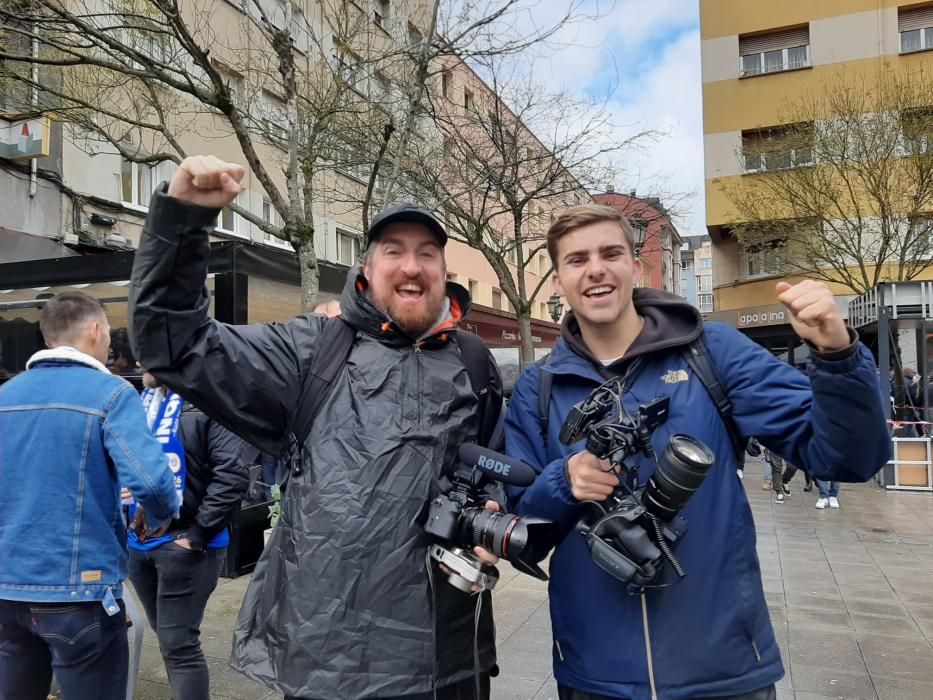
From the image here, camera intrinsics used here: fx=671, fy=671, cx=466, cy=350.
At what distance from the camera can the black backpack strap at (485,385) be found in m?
2.18

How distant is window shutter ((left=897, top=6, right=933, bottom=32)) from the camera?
64.6ft

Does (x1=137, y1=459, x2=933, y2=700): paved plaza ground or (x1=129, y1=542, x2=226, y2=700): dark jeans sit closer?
(x1=129, y1=542, x2=226, y2=700): dark jeans

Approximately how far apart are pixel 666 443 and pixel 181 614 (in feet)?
Result: 8.17

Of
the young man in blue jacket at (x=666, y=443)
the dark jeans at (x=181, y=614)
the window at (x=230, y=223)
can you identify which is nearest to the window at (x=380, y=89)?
the window at (x=230, y=223)

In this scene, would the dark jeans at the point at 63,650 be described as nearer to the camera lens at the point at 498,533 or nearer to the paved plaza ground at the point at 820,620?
the paved plaza ground at the point at 820,620

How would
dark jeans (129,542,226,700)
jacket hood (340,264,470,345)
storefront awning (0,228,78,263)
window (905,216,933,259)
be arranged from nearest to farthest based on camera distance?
jacket hood (340,264,470,345)
dark jeans (129,542,226,700)
storefront awning (0,228,78,263)
window (905,216,933,259)

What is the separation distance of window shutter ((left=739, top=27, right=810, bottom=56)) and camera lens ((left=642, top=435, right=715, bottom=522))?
24167 mm

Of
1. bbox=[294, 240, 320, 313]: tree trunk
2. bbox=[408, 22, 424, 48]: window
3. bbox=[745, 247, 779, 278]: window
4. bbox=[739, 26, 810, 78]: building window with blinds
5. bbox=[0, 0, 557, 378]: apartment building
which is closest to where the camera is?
bbox=[294, 240, 320, 313]: tree trunk

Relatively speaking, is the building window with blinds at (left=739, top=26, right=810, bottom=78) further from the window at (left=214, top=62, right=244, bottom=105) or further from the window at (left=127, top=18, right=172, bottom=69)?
the window at (left=127, top=18, right=172, bottom=69)

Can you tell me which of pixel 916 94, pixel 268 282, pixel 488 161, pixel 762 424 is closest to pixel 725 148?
pixel 916 94

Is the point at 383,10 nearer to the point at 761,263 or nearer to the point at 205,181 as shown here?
the point at 205,181

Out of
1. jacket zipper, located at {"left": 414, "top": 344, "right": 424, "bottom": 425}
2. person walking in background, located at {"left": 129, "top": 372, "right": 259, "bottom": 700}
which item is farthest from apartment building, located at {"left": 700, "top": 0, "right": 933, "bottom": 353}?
jacket zipper, located at {"left": 414, "top": 344, "right": 424, "bottom": 425}

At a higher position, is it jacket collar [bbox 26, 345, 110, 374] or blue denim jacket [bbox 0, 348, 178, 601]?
jacket collar [bbox 26, 345, 110, 374]

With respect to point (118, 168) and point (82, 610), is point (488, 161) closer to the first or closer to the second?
point (118, 168)
